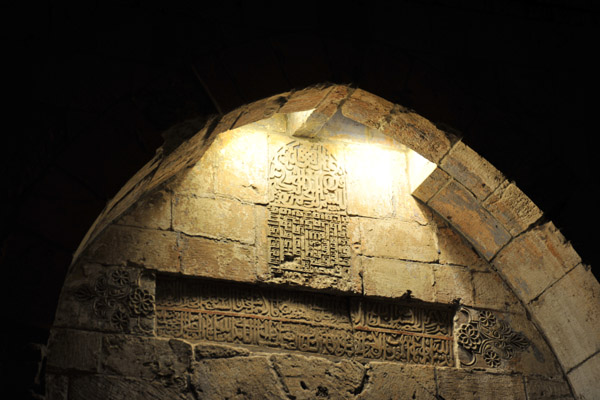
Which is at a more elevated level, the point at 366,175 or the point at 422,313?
the point at 366,175

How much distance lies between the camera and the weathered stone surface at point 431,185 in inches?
210

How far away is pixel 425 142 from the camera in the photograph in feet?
16.4

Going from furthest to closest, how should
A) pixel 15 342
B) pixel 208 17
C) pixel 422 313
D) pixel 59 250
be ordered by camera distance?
1. pixel 422 313
2. pixel 208 17
3. pixel 59 250
4. pixel 15 342

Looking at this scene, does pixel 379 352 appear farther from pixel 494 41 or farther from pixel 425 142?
pixel 494 41

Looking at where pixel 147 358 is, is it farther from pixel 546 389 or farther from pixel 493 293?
pixel 546 389

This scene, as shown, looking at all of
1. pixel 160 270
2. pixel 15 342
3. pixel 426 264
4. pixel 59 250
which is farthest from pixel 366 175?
pixel 15 342

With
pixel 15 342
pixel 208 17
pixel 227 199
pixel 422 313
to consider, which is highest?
pixel 208 17

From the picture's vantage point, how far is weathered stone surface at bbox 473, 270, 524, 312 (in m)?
5.41

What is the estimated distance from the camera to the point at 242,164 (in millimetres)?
5344

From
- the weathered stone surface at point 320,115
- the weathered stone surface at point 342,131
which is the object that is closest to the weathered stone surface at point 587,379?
the weathered stone surface at point 342,131

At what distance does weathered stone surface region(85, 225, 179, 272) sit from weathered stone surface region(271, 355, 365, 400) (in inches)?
33.7

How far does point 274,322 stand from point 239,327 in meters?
0.22

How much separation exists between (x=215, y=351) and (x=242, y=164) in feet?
4.10

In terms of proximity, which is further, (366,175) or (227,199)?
(366,175)
